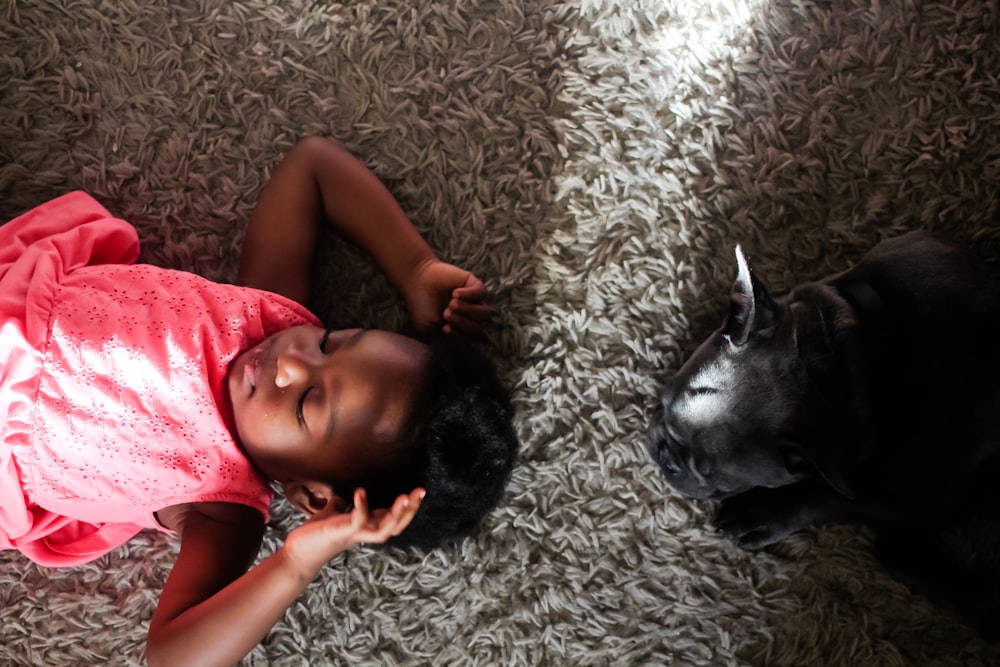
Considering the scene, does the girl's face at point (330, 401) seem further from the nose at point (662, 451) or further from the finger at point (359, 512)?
the nose at point (662, 451)

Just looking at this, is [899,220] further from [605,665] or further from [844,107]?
[605,665]

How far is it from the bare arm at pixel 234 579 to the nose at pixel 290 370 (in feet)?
0.54

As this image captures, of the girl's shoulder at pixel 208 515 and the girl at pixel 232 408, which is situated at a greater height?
the girl at pixel 232 408

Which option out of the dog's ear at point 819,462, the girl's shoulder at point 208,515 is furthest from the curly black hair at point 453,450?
the dog's ear at point 819,462

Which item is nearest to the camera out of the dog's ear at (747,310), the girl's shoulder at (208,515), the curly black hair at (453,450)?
the dog's ear at (747,310)

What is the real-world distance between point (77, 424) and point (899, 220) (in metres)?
1.21

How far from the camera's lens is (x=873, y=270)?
1.11m

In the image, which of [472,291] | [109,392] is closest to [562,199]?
[472,291]

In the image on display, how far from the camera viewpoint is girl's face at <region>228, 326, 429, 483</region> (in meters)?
1.03

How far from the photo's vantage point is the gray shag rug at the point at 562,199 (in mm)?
1229

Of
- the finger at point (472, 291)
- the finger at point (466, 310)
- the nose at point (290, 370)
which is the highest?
the finger at point (472, 291)

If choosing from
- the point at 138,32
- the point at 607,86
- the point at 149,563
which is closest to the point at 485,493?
the point at 149,563

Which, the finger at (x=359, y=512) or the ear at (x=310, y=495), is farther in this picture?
the ear at (x=310, y=495)

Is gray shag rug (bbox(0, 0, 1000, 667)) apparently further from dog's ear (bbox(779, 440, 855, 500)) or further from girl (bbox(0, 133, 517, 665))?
dog's ear (bbox(779, 440, 855, 500))
